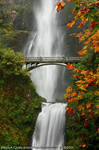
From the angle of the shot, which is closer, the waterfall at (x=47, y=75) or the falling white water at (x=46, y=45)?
the waterfall at (x=47, y=75)

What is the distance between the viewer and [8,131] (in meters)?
15.9

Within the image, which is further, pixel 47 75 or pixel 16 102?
pixel 47 75

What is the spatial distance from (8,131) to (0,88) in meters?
5.16

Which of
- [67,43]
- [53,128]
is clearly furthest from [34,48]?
[53,128]

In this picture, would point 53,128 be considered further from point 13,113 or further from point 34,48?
point 34,48

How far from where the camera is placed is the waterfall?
16219mm

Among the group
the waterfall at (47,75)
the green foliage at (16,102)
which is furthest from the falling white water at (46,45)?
the green foliage at (16,102)

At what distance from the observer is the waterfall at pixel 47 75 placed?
16.2m

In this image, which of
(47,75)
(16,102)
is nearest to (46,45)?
(47,75)

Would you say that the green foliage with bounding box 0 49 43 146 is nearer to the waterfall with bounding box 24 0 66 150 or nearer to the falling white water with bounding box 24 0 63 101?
the waterfall with bounding box 24 0 66 150

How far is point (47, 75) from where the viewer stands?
32.9m

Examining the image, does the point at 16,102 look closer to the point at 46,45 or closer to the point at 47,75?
the point at 47,75

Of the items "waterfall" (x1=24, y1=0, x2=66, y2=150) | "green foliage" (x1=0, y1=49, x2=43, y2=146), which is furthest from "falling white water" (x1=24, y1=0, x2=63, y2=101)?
"green foliage" (x1=0, y1=49, x2=43, y2=146)

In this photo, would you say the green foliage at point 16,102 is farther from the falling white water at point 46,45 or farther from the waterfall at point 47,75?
the falling white water at point 46,45
